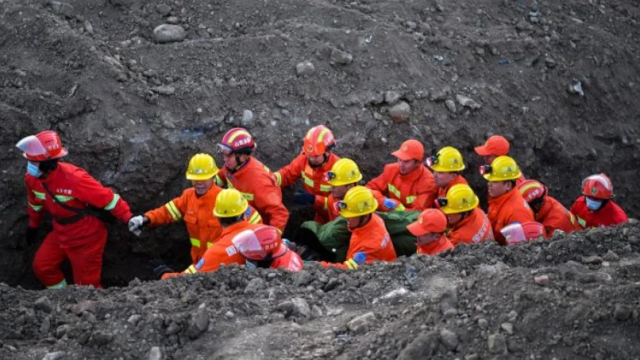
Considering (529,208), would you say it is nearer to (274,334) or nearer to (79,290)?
(274,334)

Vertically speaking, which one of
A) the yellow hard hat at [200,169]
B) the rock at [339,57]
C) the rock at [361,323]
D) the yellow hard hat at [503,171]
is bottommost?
the yellow hard hat at [503,171]

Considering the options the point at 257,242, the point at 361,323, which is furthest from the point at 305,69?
the point at 361,323

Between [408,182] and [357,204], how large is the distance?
6.40 ft

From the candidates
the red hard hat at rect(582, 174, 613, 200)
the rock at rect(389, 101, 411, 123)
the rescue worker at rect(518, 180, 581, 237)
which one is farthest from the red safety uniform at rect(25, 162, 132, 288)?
the red hard hat at rect(582, 174, 613, 200)

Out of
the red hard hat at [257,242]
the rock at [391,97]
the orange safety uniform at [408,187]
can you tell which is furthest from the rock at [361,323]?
the rock at [391,97]

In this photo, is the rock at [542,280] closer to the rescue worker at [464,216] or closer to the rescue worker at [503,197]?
the rescue worker at [464,216]

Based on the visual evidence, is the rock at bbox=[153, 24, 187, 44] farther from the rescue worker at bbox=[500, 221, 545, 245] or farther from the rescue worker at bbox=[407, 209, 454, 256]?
the rescue worker at bbox=[500, 221, 545, 245]

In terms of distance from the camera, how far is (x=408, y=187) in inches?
450

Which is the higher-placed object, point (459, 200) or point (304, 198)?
point (459, 200)

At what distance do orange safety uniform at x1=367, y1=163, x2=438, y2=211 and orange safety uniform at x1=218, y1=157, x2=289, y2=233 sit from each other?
1.34m

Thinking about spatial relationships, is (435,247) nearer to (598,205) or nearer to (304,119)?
(598,205)

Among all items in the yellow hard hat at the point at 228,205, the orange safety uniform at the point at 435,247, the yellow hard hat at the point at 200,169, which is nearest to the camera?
the yellow hard hat at the point at 228,205

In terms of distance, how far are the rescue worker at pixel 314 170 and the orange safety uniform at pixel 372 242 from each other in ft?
4.96

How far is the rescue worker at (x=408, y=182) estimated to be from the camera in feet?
36.9
